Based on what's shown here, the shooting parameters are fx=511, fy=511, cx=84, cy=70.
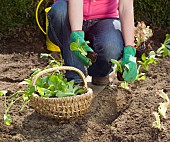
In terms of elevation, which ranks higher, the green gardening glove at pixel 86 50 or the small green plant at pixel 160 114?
the green gardening glove at pixel 86 50

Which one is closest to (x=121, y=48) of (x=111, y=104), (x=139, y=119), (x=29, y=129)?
(x=111, y=104)

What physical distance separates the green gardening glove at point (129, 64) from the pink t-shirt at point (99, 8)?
35cm

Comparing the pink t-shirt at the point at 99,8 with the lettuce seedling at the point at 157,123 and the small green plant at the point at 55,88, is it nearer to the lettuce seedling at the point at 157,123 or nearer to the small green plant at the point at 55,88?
the small green plant at the point at 55,88

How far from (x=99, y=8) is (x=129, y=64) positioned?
50cm

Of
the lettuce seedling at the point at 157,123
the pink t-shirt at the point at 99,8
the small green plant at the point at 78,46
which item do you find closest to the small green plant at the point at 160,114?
the lettuce seedling at the point at 157,123

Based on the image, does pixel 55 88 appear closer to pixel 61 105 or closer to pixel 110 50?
pixel 61 105

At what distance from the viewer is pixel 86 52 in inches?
104

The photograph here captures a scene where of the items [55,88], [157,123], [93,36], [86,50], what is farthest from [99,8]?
[157,123]

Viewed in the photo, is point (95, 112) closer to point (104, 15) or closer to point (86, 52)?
point (86, 52)

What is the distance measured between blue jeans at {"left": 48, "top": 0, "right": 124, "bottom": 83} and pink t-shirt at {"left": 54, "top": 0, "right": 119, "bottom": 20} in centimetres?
3

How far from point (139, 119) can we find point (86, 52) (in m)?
0.44

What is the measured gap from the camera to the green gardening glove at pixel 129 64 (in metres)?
2.70

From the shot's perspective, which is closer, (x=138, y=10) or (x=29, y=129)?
(x=29, y=129)

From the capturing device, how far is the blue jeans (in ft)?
9.53
